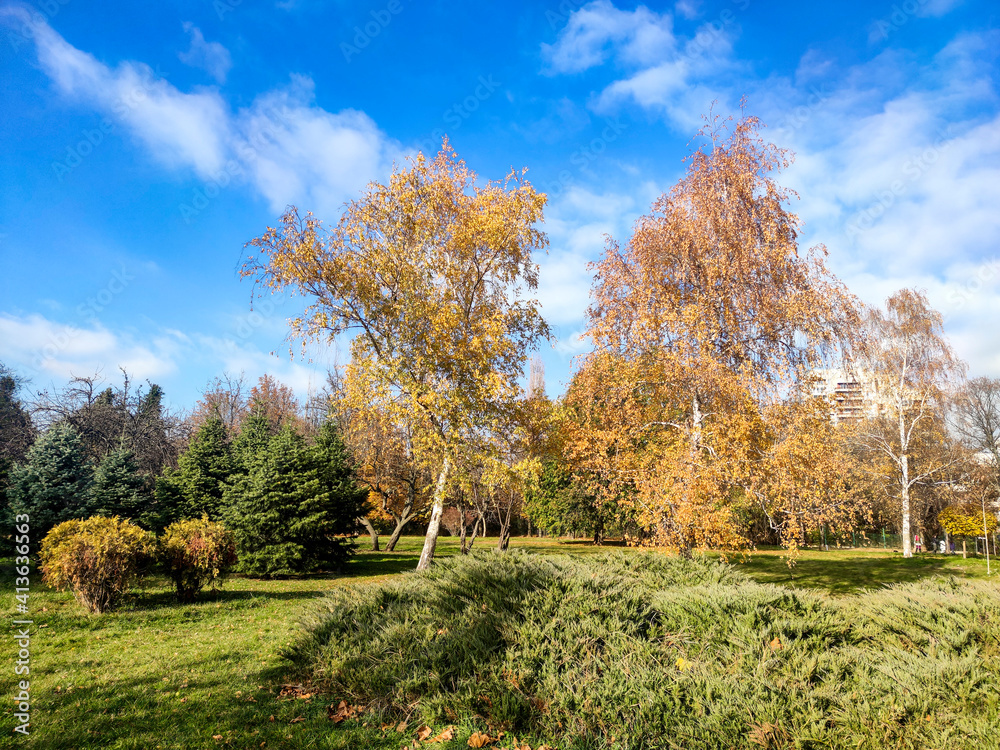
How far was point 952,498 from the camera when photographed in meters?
31.4

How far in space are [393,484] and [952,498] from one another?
34445mm

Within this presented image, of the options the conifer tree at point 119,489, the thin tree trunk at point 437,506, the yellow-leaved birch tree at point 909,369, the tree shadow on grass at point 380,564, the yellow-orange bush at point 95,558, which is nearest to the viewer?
the yellow-orange bush at point 95,558

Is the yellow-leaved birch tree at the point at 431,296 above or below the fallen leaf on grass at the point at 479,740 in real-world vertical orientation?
above

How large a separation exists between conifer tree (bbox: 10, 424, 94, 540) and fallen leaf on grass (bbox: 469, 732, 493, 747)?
14173 millimetres

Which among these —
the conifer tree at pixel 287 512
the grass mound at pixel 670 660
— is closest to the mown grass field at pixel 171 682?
the grass mound at pixel 670 660

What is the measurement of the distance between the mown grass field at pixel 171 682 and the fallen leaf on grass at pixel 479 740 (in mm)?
97

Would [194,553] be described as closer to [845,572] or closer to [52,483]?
[52,483]

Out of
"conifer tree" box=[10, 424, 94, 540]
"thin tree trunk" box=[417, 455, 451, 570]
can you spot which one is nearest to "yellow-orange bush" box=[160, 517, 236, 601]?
"thin tree trunk" box=[417, 455, 451, 570]

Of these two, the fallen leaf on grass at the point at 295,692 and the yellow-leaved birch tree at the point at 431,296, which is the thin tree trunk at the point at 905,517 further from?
the fallen leaf on grass at the point at 295,692

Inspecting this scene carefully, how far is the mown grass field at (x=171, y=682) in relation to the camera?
4031mm

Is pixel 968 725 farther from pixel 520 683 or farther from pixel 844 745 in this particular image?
pixel 520 683

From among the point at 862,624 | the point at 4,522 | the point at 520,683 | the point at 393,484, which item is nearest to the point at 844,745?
the point at 862,624

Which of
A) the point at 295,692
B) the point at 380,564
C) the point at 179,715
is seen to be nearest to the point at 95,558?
the point at 179,715

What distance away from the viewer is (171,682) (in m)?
5.27
